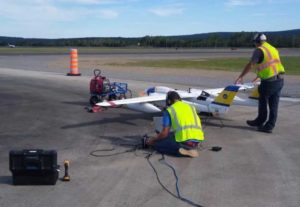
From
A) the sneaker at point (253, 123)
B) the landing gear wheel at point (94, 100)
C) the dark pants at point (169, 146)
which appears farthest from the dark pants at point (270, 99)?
the landing gear wheel at point (94, 100)

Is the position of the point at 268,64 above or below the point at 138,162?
above

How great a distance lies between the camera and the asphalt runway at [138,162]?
6.28 meters

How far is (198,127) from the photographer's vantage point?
8516 mm

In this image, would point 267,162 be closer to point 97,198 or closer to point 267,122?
point 267,122

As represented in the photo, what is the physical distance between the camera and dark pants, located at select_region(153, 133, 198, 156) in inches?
331

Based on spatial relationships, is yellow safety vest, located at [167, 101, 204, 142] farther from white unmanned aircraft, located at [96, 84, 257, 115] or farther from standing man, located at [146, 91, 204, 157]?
white unmanned aircraft, located at [96, 84, 257, 115]

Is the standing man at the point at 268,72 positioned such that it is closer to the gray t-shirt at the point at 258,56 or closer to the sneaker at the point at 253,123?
the gray t-shirt at the point at 258,56

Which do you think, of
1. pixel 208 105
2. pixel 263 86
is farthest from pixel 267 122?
pixel 208 105

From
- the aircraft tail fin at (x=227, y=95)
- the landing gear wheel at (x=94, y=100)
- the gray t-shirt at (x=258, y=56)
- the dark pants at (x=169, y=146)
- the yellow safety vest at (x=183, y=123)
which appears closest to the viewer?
the yellow safety vest at (x=183, y=123)

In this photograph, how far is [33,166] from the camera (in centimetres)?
661

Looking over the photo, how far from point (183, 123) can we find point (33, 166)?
115 inches

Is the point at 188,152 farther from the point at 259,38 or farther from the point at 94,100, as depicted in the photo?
the point at 94,100

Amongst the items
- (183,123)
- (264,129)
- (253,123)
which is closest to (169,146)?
(183,123)

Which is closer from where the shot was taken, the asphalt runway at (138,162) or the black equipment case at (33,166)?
the asphalt runway at (138,162)
